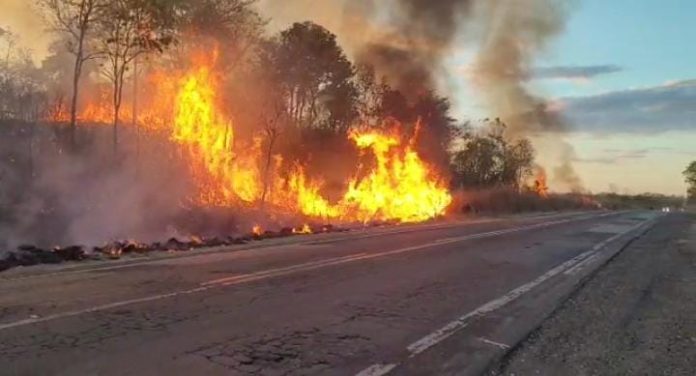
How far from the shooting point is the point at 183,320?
Result: 6.73 m

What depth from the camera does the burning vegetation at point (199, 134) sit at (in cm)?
2103

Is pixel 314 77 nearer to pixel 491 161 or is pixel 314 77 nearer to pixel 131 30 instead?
pixel 131 30

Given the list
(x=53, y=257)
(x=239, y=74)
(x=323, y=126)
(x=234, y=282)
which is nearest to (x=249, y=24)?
(x=239, y=74)

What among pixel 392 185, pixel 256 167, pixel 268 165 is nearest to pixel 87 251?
pixel 268 165

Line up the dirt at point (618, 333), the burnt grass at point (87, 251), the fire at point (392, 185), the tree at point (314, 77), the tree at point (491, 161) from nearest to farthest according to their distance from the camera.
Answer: the dirt at point (618, 333)
the burnt grass at point (87, 251)
the fire at point (392, 185)
the tree at point (314, 77)
the tree at point (491, 161)

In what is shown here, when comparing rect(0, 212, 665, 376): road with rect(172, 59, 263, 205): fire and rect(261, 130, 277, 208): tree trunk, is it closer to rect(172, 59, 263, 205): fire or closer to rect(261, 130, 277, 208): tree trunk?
rect(172, 59, 263, 205): fire

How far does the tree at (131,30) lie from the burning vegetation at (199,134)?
56 mm

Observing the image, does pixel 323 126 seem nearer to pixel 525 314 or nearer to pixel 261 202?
pixel 261 202

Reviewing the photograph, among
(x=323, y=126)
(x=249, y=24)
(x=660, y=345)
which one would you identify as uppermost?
(x=249, y=24)

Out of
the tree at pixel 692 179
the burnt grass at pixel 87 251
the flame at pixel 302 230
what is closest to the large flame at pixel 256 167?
the flame at pixel 302 230

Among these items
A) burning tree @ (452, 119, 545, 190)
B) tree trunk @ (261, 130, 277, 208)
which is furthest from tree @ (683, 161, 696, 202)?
tree trunk @ (261, 130, 277, 208)

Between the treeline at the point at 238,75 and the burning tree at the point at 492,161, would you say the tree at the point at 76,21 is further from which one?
the burning tree at the point at 492,161

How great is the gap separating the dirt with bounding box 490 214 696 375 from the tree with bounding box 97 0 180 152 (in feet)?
60.0

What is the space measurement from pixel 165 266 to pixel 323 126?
1312 inches
